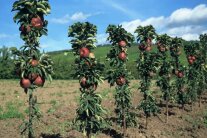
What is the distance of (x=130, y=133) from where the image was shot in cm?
2880

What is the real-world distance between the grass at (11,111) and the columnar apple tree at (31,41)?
1338 cm

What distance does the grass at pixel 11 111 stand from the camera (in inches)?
1230

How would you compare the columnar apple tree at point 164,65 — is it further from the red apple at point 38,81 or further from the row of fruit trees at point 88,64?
the red apple at point 38,81

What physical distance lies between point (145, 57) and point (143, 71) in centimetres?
115

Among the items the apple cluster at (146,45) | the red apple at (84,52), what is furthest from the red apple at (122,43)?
the red apple at (84,52)

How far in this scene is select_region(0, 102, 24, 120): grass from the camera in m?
31.2

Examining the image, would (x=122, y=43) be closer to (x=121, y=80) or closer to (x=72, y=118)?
(x=121, y=80)

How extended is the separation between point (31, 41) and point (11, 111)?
15825mm

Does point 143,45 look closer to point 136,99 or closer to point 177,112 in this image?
point 177,112

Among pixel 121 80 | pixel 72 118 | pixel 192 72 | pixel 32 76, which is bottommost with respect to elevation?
pixel 72 118

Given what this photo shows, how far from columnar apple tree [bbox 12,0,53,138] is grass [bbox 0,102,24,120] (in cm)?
1338

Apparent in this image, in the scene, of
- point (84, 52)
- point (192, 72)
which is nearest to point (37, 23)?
point (84, 52)

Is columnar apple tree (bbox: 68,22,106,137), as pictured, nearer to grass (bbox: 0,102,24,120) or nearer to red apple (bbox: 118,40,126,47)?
red apple (bbox: 118,40,126,47)

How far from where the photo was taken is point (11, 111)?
33.0 metres
